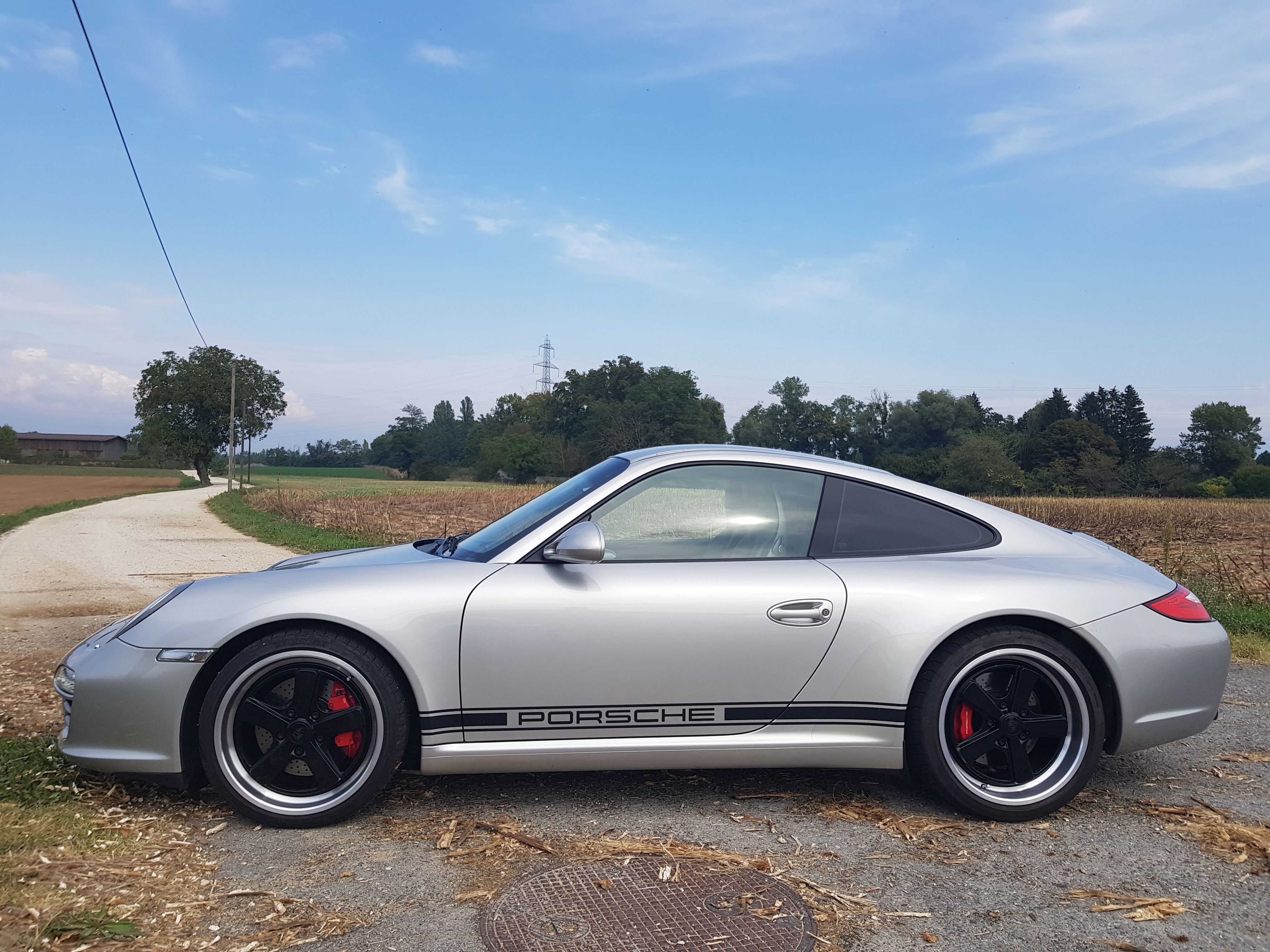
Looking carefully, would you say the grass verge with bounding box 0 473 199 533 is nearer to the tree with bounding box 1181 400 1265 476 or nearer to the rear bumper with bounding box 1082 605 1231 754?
the rear bumper with bounding box 1082 605 1231 754

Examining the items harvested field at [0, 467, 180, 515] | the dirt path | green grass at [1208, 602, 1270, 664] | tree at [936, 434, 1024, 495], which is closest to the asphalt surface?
green grass at [1208, 602, 1270, 664]

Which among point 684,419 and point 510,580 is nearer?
point 510,580

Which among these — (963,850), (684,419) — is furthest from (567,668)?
(684,419)

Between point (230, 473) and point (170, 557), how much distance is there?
3732cm

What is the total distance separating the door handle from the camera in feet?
10.5

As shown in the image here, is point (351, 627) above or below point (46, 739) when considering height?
above

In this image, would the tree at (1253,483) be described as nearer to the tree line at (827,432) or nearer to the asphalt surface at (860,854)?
the tree line at (827,432)

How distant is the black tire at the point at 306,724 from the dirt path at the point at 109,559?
5.52m

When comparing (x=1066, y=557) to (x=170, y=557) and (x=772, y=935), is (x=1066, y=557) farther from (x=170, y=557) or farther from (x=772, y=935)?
(x=170, y=557)

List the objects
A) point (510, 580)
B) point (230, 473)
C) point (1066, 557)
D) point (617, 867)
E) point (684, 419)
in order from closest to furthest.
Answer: point (617, 867) < point (510, 580) < point (1066, 557) < point (230, 473) < point (684, 419)

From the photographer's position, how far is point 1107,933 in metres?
2.38

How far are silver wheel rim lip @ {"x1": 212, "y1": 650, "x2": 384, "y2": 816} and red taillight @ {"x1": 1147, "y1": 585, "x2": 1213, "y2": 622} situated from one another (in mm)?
2875

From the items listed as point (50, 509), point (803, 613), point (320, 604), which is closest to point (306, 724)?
point (320, 604)

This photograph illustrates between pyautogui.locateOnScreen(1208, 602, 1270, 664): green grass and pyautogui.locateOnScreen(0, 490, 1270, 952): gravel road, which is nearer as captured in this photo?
pyautogui.locateOnScreen(0, 490, 1270, 952): gravel road
